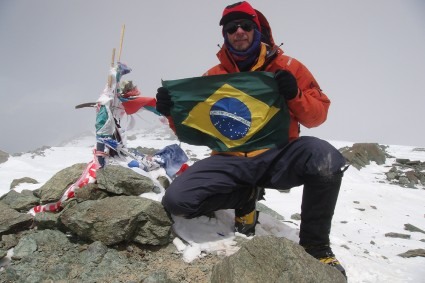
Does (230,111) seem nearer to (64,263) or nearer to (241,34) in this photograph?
(241,34)

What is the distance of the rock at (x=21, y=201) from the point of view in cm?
414

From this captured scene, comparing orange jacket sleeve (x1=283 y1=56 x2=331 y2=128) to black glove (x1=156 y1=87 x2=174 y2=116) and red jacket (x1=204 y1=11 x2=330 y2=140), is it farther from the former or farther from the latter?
black glove (x1=156 y1=87 x2=174 y2=116)

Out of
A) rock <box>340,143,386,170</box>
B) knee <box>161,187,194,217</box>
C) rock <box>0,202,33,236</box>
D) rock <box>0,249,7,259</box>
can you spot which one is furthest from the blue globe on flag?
rock <box>340,143,386,170</box>

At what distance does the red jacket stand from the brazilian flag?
7.1 inches

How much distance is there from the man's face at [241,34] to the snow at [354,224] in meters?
2.20

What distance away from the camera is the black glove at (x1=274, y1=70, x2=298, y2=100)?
10.7 ft

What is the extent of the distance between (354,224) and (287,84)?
665cm

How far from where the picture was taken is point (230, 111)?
3771 mm

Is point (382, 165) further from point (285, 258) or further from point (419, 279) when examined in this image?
point (285, 258)

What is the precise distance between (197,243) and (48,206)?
2.03 metres

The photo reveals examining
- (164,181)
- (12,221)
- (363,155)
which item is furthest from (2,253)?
(363,155)

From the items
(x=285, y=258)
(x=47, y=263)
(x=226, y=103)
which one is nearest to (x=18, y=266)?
(x=47, y=263)

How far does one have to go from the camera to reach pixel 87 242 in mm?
3211

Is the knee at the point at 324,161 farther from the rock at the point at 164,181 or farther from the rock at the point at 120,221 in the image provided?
the rock at the point at 164,181
